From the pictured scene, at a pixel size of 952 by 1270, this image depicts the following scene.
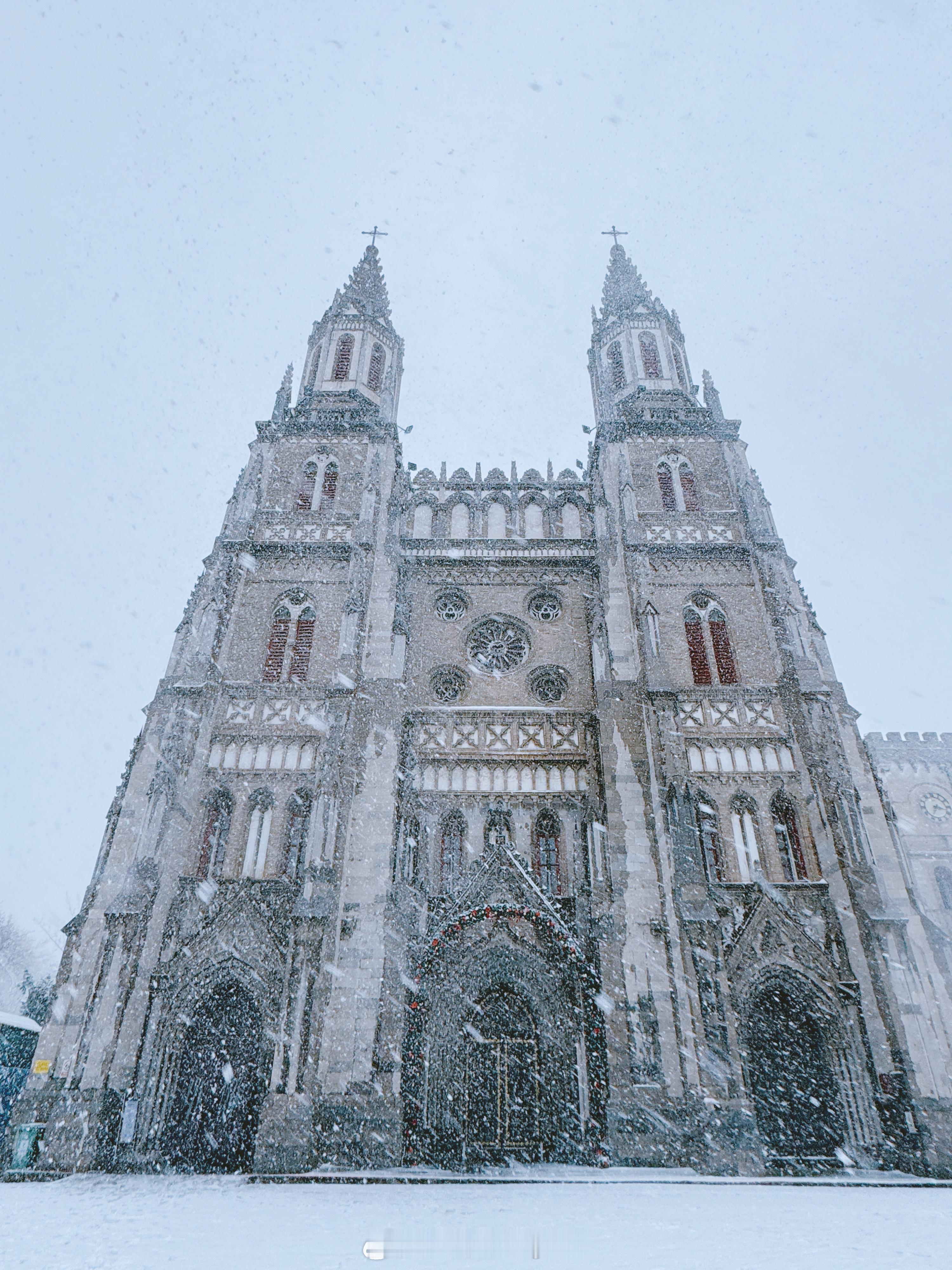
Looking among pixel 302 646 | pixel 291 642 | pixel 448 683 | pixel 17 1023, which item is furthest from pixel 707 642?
pixel 17 1023

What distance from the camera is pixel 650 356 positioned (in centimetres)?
2944

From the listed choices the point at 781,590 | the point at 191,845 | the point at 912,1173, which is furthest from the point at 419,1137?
the point at 781,590

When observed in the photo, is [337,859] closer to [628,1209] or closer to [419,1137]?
[419,1137]

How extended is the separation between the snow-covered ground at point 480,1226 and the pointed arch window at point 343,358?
25.2 m

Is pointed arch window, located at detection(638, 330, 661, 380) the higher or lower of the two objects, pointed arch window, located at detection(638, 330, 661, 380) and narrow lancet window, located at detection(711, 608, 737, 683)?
the higher

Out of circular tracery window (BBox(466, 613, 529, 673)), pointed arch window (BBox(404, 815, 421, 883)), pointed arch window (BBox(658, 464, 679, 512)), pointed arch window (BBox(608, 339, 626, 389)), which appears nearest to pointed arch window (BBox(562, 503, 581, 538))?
pointed arch window (BBox(658, 464, 679, 512))

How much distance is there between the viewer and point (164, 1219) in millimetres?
9711

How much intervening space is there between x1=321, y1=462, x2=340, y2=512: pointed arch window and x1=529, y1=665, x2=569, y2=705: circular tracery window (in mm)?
9177

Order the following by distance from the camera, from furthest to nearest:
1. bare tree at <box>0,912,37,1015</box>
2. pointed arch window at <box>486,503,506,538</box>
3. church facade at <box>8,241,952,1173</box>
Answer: bare tree at <box>0,912,37,1015</box>, pointed arch window at <box>486,503,506,538</box>, church facade at <box>8,241,952,1173</box>

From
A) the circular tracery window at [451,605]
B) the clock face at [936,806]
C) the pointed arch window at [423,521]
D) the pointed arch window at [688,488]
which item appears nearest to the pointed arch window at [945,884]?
the clock face at [936,806]

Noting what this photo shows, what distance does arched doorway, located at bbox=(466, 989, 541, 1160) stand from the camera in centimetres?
1599

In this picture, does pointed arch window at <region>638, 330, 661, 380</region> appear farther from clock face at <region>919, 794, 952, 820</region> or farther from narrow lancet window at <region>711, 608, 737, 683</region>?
clock face at <region>919, 794, 952, 820</region>

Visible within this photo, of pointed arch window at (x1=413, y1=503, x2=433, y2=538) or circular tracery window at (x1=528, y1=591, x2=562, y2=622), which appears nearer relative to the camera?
circular tracery window at (x1=528, y1=591, x2=562, y2=622)

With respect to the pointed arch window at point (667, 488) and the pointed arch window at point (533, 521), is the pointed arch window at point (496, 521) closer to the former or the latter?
the pointed arch window at point (533, 521)
